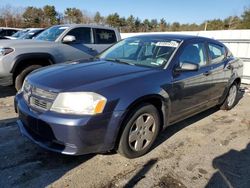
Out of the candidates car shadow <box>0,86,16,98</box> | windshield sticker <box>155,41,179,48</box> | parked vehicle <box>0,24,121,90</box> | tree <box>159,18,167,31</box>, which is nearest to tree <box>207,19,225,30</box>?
tree <box>159,18,167,31</box>

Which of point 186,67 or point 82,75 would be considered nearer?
point 82,75

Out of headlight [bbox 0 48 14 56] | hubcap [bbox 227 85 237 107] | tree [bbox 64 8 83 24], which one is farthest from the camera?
tree [bbox 64 8 83 24]

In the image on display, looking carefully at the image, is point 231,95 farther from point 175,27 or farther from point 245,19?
point 175,27

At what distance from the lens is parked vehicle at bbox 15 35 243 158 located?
9.45 ft

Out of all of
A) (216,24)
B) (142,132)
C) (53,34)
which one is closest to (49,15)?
(216,24)

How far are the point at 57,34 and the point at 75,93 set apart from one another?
460 cm

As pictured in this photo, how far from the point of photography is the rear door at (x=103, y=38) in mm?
7543

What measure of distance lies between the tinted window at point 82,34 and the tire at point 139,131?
4.34m

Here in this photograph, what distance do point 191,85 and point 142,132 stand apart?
1.20 metres

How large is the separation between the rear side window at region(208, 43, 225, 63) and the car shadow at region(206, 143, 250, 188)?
5.93ft

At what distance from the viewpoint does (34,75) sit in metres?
3.58

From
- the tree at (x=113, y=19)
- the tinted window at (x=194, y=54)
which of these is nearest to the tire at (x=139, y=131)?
the tinted window at (x=194, y=54)

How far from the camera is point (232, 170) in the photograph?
3357mm

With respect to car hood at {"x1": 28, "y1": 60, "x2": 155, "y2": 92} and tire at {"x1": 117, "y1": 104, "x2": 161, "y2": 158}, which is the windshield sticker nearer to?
car hood at {"x1": 28, "y1": 60, "x2": 155, "y2": 92}
